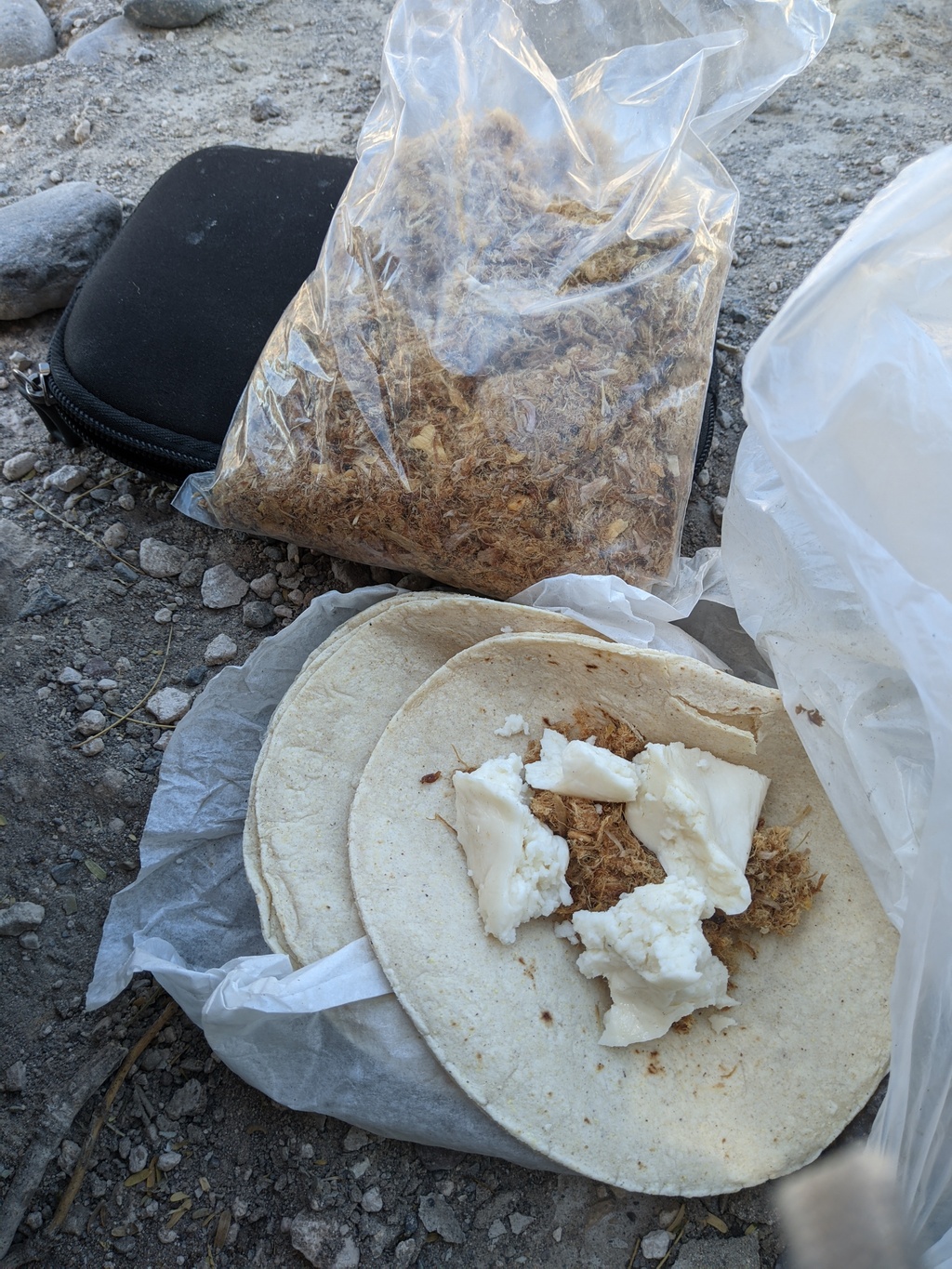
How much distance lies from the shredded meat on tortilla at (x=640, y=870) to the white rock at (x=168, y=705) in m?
0.53

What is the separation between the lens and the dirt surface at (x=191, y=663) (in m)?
0.99

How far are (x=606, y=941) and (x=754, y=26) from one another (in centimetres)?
120

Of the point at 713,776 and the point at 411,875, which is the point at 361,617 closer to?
the point at 411,875

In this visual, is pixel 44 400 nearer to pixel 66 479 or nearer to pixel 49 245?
pixel 66 479

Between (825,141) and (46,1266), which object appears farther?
(825,141)

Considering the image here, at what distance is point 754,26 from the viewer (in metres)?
1.21

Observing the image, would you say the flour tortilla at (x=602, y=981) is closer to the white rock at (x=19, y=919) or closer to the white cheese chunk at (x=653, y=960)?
the white cheese chunk at (x=653, y=960)

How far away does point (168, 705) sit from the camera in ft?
4.17

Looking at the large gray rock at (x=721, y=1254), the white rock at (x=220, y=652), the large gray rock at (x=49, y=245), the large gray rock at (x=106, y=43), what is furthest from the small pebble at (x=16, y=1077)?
the large gray rock at (x=106, y=43)

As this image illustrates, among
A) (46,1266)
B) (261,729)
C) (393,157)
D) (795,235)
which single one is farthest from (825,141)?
(46,1266)

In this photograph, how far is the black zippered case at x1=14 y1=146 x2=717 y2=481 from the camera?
1270 mm

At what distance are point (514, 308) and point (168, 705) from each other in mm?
713

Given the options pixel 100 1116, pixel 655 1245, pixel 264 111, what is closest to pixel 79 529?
pixel 100 1116

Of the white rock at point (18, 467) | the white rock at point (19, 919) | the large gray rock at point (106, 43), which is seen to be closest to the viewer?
the white rock at point (19, 919)
